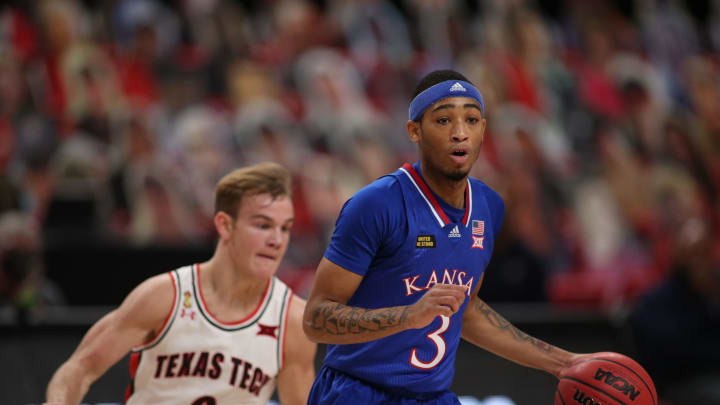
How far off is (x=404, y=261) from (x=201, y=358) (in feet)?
4.35

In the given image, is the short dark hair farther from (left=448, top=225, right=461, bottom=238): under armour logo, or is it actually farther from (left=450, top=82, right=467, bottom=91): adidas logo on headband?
(left=448, top=225, right=461, bottom=238): under armour logo

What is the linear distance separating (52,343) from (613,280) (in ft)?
18.3

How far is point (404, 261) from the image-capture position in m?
3.10

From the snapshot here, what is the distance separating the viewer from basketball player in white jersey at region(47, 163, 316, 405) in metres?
3.87

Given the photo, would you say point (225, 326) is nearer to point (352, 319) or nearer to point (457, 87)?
point (352, 319)

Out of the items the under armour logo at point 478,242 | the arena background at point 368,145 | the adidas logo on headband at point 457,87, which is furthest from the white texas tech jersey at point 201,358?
the arena background at point 368,145

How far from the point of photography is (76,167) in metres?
8.62

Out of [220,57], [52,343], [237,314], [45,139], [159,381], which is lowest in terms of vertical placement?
[52,343]

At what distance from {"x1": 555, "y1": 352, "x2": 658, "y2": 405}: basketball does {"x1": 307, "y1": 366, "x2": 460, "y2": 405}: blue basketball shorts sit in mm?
460

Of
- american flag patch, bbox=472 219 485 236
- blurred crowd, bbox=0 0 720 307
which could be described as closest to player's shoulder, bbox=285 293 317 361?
american flag patch, bbox=472 219 485 236

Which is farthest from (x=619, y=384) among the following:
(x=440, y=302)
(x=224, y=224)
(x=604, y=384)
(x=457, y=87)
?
(x=224, y=224)

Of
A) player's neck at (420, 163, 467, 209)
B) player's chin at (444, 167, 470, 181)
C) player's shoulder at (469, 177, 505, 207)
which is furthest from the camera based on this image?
player's shoulder at (469, 177, 505, 207)

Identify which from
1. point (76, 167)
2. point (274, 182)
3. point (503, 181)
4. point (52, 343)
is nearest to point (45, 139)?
point (76, 167)

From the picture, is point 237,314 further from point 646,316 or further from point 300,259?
point 300,259
